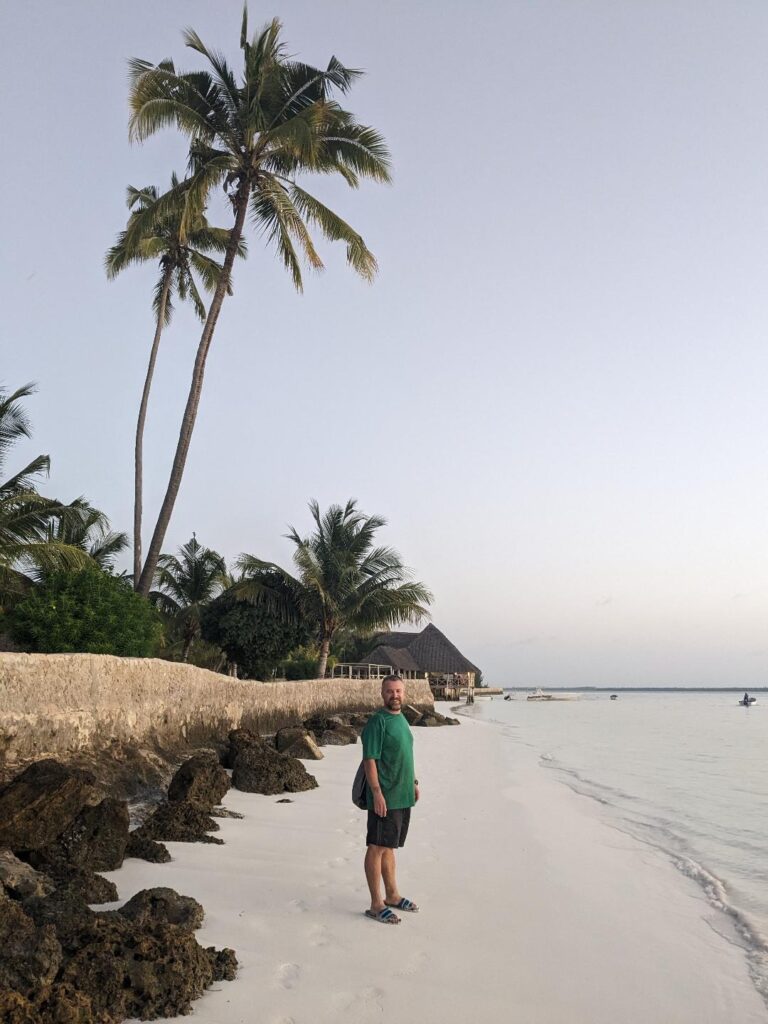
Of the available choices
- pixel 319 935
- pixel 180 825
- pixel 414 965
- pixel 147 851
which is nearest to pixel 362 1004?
pixel 414 965

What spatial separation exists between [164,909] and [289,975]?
2.61 feet

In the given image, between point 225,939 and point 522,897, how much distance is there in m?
2.25

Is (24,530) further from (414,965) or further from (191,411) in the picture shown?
(414,965)

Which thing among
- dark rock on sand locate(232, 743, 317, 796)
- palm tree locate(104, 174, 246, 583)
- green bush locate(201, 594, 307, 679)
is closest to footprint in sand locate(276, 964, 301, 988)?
dark rock on sand locate(232, 743, 317, 796)

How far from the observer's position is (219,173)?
1577 cm

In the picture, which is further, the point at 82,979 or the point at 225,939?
the point at 225,939

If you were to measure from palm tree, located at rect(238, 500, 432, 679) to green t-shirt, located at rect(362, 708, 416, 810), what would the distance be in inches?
839

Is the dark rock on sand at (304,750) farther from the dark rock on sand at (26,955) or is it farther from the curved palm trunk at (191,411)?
the dark rock on sand at (26,955)

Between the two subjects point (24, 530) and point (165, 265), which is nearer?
point (24, 530)

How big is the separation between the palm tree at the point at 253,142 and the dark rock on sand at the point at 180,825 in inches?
357

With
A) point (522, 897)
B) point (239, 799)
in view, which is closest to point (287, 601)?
point (239, 799)

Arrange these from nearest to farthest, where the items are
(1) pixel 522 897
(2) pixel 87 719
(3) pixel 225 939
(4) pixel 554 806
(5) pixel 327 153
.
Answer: (3) pixel 225 939 < (1) pixel 522 897 < (2) pixel 87 719 < (4) pixel 554 806 < (5) pixel 327 153

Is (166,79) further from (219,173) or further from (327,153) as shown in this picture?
(327,153)

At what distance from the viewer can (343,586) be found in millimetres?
26094
